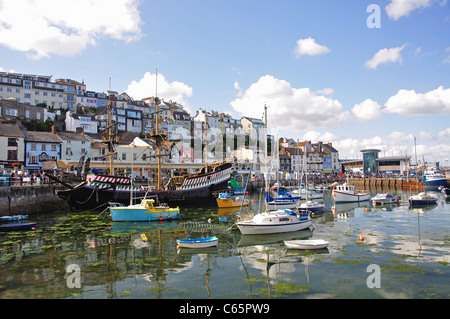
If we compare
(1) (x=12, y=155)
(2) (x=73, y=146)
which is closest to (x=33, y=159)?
(1) (x=12, y=155)

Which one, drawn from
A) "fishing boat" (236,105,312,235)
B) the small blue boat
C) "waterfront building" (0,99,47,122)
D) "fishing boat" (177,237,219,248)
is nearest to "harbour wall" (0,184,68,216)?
the small blue boat

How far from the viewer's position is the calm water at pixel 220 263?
12.0 metres

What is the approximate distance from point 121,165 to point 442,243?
4314cm

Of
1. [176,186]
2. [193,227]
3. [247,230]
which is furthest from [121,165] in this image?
[247,230]

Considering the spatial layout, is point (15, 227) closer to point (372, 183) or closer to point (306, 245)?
point (306, 245)

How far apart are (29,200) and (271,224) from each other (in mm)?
27863

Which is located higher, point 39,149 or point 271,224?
point 39,149

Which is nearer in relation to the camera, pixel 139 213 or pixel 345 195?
pixel 139 213

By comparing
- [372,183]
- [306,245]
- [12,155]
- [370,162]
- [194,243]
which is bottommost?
[306,245]

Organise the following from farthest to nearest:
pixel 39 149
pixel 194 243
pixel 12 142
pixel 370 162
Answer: pixel 370 162 < pixel 39 149 < pixel 12 142 < pixel 194 243

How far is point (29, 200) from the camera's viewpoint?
3325cm

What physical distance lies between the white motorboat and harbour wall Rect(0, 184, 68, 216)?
2543 cm

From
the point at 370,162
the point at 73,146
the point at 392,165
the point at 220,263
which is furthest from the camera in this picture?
the point at 370,162

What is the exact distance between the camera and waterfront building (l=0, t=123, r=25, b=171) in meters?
50.2
